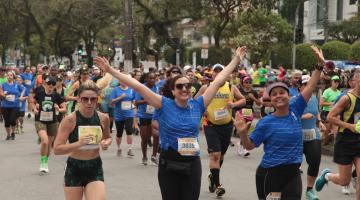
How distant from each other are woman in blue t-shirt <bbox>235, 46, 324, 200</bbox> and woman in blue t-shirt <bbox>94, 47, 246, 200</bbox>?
484mm

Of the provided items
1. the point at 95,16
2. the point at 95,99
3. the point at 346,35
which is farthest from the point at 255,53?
the point at 95,99

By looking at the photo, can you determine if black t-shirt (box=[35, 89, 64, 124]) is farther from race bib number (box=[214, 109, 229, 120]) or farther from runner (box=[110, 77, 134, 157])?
race bib number (box=[214, 109, 229, 120])

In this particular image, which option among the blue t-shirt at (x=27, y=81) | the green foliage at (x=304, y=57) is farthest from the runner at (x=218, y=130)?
the green foliage at (x=304, y=57)

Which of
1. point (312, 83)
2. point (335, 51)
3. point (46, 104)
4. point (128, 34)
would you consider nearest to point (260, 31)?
point (335, 51)

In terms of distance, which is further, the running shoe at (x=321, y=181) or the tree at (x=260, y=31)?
the tree at (x=260, y=31)

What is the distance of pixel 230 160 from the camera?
13.0m

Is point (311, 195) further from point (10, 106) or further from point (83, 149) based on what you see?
point (10, 106)

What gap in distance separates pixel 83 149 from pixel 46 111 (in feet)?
17.7

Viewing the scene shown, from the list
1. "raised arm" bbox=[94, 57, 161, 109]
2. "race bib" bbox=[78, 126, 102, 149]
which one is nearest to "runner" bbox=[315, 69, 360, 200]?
"raised arm" bbox=[94, 57, 161, 109]

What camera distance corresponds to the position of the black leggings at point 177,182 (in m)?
5.81

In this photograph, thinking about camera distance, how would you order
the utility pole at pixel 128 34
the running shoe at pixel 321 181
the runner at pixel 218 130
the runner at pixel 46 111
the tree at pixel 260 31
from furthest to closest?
the tree at pixel 260 31, the utility pole at pixel 128 34, the runner at pixel 46 111, the runner at pixel 218 130, the running shoe at pixel 321 181

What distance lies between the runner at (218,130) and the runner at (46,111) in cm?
323

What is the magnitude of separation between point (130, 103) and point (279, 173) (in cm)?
797

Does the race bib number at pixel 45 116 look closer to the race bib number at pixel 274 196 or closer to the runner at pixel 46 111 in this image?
the runner at pixel 46 111
